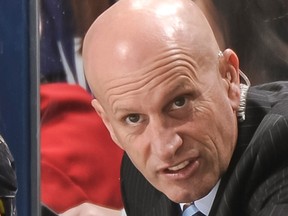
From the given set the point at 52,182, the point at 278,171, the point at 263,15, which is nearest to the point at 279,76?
the point at 263,15

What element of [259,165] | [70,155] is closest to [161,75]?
[259,165]

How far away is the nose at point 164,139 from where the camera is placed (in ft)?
2.49

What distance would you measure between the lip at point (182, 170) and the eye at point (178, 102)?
0.05 metres

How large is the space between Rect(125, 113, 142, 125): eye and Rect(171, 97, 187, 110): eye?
0.11ft

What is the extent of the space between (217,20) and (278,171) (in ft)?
0.68

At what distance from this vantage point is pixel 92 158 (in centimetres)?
99

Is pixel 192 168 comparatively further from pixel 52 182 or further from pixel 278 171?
pixel 52 182

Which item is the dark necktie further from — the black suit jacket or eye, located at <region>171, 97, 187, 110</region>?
eye, located at <region>171, 97, 187, 110</region>

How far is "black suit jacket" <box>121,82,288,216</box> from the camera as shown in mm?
762

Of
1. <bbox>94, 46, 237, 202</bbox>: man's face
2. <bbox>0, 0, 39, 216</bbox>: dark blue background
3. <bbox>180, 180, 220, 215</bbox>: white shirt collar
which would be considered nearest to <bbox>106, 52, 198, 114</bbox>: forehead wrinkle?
<bbox>94, 46, 237, 202</bbox>: man's face

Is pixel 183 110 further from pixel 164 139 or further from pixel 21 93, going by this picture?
pixel 21 93

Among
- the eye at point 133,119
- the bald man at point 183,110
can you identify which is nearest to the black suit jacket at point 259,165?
the bald man at point 183,110

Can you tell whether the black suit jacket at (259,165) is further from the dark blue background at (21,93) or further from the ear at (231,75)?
the dark blue background at (21,93)

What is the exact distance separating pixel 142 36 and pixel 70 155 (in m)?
0.29
